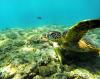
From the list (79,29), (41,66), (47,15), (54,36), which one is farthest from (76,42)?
(47,15)

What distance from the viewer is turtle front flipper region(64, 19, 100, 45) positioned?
4.25 m

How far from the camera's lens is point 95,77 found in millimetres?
4738

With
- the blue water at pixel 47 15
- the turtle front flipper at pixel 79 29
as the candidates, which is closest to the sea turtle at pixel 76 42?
the turtle front flipper at pixel 79 29

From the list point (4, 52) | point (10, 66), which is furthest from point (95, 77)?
point (4, 52)

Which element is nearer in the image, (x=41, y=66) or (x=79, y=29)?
(x=79, y=29)

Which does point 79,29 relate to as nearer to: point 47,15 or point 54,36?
point 54,36

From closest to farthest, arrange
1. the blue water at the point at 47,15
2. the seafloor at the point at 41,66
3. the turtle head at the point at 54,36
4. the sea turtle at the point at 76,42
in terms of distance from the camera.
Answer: the sea turtle at the point at 76,42 → the seafloor at the point at 41,66 → the turtle head at the point at 54,36 → the blue water at the point at 47,15

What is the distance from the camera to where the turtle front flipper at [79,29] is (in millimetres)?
4249

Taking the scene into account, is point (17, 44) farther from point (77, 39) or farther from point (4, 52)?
point (77, 39)

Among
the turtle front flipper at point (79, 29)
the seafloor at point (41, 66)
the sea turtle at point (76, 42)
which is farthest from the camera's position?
the seafloor at point (41, 66)

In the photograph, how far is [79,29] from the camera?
4559 mm

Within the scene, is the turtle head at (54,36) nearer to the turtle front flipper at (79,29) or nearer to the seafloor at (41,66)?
the seafloor at (41,66)

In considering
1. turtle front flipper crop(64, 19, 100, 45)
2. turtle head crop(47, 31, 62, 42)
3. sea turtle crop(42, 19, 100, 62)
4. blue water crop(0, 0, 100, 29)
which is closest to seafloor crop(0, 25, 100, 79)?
sea turtle crop(42, 19, 100, 62)

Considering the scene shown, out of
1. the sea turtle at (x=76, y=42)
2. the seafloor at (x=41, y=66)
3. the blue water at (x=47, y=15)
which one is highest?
the blue water at (x=47, y=15)
